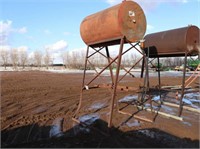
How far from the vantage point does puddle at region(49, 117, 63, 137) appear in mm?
5863

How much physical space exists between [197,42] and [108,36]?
138 inches

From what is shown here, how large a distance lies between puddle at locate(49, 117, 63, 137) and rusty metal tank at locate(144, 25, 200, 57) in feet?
14.4

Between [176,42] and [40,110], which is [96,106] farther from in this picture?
[176,42]

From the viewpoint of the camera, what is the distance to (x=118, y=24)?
20.5ft

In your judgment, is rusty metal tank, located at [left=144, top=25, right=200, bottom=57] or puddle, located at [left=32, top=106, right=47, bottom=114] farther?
puddle, located at [left=32, top=106, right=47, bottom=114]

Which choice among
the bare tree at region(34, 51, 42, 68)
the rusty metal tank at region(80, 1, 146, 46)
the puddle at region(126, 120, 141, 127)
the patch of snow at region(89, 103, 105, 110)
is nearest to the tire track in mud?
the patch of snow at region(89, 103, 105, 110)

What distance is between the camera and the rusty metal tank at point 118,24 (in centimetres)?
630

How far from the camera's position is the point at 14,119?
23.2 feet

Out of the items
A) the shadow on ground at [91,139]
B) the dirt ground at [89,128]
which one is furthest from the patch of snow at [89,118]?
the shadow on ground at [91,139]

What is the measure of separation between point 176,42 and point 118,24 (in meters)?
2.90

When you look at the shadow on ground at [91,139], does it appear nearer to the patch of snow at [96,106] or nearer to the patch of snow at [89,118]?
the patch of snow at [89,118]

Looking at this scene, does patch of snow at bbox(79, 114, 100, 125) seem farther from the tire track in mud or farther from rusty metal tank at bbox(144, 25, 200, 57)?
rusty metal tank at bbox(144, 25, 200, 57)

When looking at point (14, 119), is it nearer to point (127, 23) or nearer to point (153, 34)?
point (127, 23)

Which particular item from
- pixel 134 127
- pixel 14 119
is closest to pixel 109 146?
pixel 134 127
